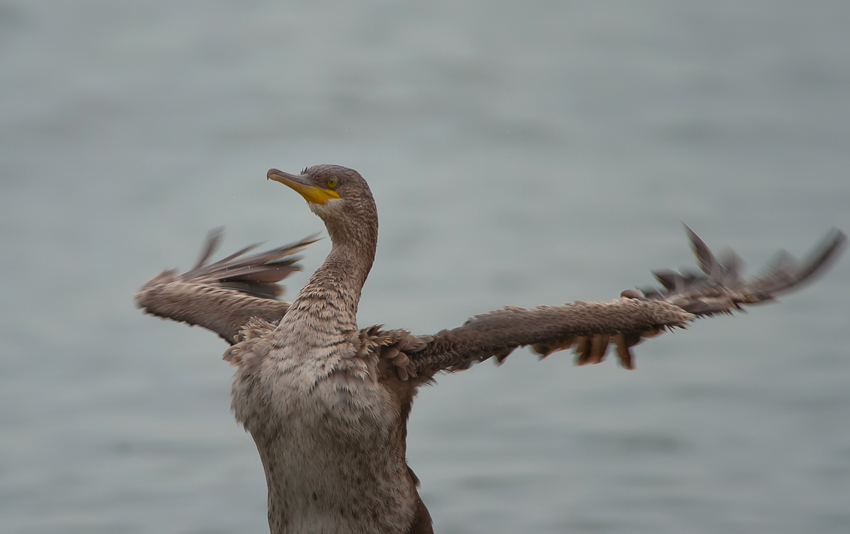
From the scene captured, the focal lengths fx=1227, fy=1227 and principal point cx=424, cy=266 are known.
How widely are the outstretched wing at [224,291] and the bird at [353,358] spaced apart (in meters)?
0.26

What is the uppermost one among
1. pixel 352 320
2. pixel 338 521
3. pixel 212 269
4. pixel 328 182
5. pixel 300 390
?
pixel 212 269

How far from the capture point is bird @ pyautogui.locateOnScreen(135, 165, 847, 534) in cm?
670

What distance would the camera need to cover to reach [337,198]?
23.2 feet

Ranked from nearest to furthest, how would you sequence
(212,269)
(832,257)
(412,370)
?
1. (412,370)
2. (832,257)
3. (212,269)

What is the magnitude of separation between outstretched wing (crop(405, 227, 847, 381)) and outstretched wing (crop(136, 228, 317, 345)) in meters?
1.40

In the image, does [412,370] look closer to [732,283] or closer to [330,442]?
[330,442]

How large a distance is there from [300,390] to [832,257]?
338 cm

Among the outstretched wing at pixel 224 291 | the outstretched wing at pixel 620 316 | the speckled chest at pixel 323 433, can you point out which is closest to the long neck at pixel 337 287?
the speckled chest at pixel 323 433

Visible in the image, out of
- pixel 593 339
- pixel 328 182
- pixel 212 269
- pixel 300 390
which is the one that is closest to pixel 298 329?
pixel 300 390

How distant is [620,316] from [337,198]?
1824mm

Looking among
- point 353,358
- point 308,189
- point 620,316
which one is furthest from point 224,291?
point 620,316

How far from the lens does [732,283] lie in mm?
7992

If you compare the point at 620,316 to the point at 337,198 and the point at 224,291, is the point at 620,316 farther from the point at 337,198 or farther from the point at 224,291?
the point at 224,291

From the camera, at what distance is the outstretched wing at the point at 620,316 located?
711 cm
